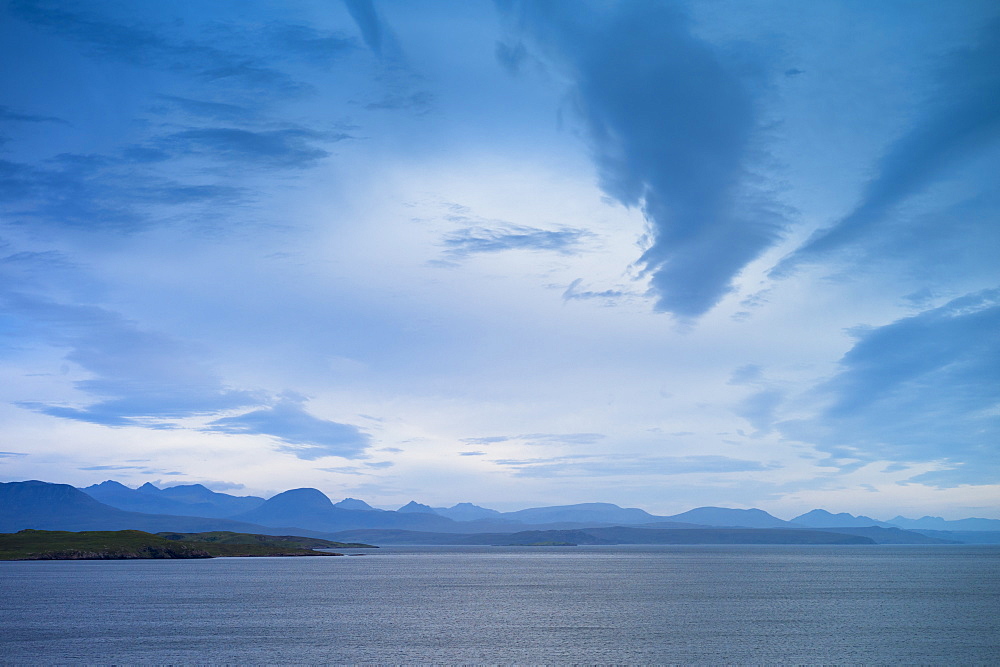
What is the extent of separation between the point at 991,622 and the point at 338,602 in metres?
79.7

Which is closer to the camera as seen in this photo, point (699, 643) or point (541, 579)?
point (699, 643)

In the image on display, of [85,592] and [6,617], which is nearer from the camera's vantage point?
[6,617]

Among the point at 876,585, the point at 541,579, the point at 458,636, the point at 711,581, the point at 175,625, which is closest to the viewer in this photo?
the point at 458,636

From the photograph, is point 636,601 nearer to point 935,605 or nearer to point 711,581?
point 935,605

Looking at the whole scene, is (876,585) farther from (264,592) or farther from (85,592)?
(85,592)

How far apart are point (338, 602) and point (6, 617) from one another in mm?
39256

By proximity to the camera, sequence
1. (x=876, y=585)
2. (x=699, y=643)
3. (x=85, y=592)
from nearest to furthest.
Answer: (x=699, y=643)
(x=85, y=592)
(x=876, y=585)

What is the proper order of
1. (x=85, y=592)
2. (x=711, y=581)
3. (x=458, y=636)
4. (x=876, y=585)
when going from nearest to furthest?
(x=458, y=636)
(x=85, y=592)
(x=876, y=585)
(x=711, y=581)

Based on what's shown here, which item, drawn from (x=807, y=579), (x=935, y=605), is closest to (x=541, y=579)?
(x=807, y=579)

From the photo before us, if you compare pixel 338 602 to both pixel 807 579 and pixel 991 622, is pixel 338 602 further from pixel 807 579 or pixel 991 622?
pixel 807 579

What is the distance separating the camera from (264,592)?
121 m

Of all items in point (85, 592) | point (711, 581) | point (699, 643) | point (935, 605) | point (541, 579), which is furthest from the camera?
point (541, 579)

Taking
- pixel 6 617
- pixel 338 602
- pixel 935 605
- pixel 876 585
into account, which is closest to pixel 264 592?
pixel 338 602

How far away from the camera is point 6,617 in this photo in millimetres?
81750
